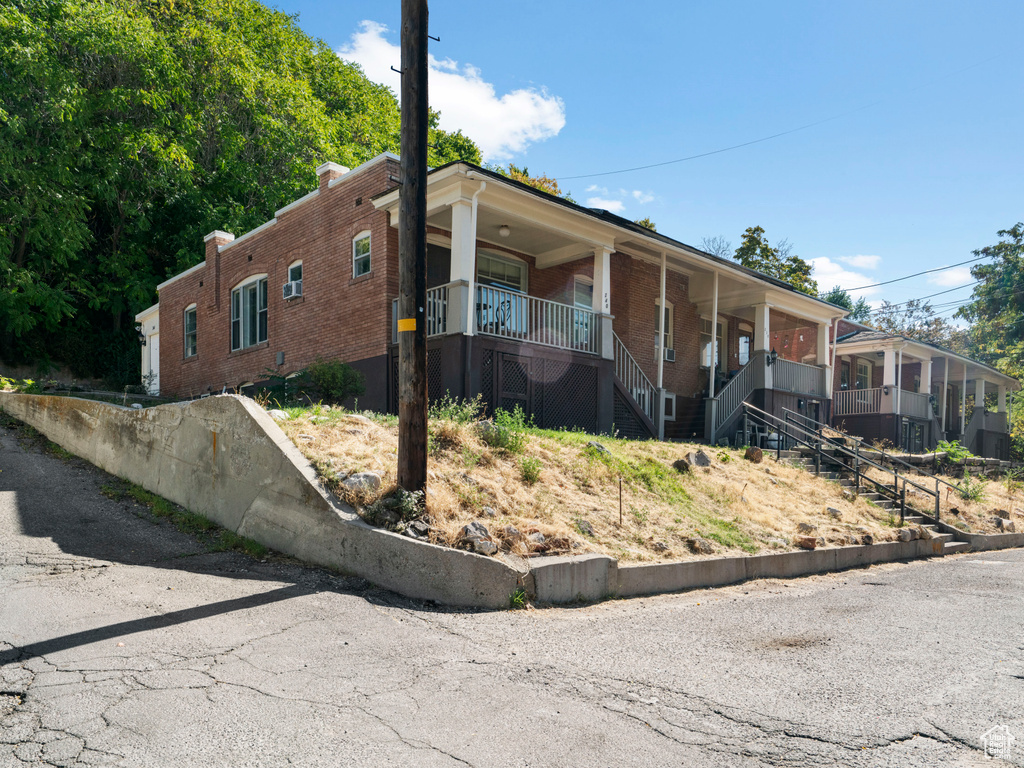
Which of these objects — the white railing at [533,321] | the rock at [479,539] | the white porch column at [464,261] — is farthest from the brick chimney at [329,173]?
the rock at [479,539]

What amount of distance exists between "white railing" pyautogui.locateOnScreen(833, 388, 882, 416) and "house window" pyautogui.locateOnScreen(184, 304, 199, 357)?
2306 centimetres

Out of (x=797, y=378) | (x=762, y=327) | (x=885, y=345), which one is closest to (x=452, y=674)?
(x=762, y=327)

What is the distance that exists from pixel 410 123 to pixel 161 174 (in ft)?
79.8

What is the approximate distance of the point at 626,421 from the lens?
16.1 meters

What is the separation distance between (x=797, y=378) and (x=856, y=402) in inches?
294

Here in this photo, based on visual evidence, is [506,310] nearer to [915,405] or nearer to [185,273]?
[185,273]

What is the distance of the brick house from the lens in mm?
13523

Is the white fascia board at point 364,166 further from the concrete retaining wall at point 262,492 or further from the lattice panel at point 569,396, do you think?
the concrete retaining wall at point 262,492

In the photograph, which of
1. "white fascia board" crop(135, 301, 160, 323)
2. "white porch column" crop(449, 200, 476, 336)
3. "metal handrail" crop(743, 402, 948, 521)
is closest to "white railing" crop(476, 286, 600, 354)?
"white porch column" crop(449, 200, 476, 336)

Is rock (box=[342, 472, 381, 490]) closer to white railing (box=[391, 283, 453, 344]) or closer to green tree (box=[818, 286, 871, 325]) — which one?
white railing (box=[391, 283, 453, 344])

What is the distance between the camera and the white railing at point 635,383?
55.9 feet

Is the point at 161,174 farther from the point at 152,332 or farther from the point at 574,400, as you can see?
the point at 574,400

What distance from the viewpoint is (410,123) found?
739 cm

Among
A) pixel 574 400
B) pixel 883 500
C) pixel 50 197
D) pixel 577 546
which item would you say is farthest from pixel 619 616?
pixel 50 197
